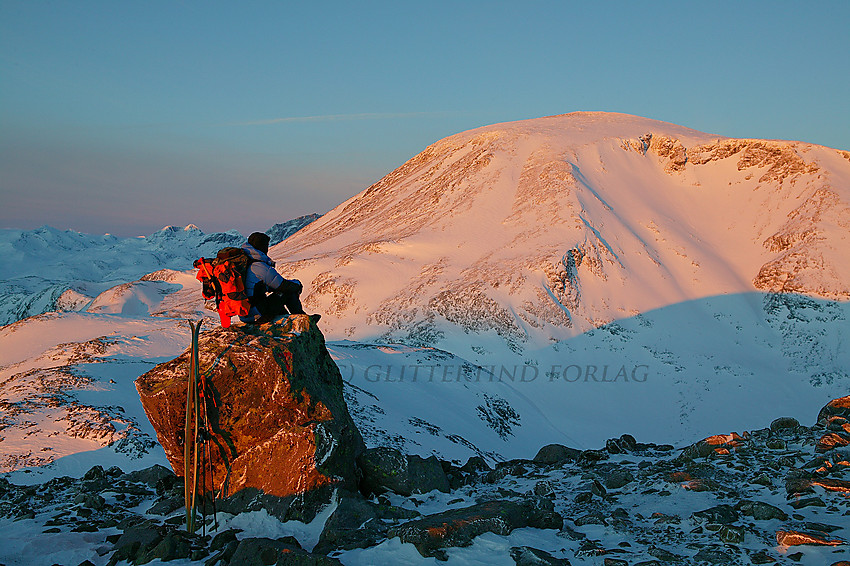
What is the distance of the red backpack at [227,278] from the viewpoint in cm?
839

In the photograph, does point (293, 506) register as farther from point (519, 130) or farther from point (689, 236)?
point (519, 130)

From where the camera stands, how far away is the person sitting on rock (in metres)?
8.75

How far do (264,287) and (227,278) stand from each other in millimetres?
675

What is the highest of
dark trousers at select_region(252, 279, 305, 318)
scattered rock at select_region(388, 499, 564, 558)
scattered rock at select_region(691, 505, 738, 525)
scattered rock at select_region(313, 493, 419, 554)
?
dark trousers at select_region(252, 279, 305, 318)

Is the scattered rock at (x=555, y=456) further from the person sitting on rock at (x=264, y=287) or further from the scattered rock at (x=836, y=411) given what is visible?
the person sitting on rock at (x=264, y=287)

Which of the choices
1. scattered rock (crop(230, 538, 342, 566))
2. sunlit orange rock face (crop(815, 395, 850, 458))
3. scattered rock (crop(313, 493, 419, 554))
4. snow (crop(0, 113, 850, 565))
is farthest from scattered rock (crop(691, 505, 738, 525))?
scattered rock (crop(230, 538, 342, 566))

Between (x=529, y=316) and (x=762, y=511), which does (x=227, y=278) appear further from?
(x=529, y=316)

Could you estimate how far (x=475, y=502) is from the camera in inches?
360

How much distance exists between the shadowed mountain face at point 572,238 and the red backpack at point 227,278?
3387 cm

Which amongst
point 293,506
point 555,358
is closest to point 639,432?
point 555,358

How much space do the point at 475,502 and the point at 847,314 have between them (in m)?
49.5

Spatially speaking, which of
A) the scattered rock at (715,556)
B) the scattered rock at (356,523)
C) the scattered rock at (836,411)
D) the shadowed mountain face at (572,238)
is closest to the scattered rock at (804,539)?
the scattered rock at (715,556)

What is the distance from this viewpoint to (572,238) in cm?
5216

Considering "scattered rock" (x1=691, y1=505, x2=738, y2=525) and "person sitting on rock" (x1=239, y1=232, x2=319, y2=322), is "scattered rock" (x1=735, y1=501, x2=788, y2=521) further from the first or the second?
"person sitting on rock" (x1=239, y1=232, x2=319, y2=322)
